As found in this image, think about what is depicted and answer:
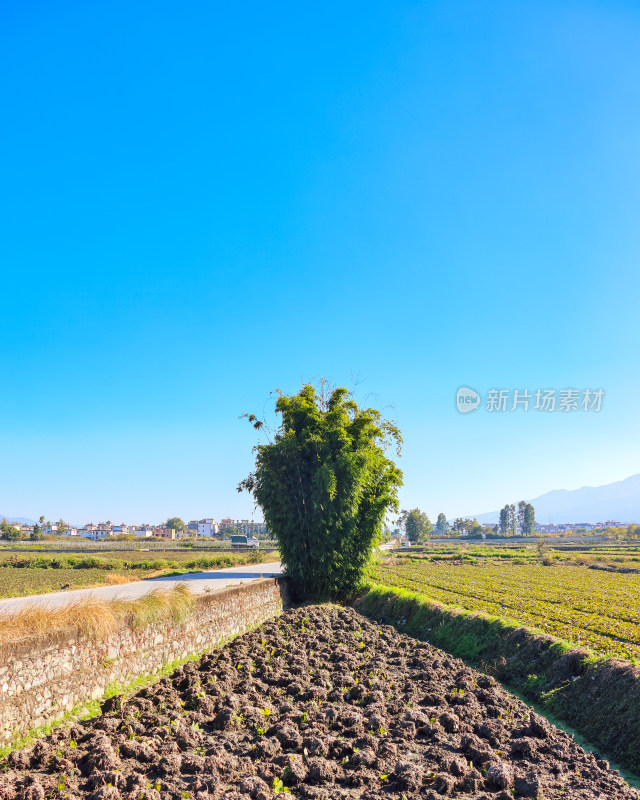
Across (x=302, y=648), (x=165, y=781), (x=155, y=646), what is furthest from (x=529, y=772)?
(x=302, y=648)

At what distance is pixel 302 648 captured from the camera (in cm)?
1211

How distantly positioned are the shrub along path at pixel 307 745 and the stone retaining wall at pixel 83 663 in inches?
13.7

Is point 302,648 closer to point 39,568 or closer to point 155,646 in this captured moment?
point 155,646

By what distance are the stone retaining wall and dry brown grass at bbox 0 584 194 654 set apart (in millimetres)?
96

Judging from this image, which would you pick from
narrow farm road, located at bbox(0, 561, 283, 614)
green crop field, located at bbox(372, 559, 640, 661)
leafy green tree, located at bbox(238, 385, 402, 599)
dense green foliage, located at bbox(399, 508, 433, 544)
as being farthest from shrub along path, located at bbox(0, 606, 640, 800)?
dense green foliage, located at bbox(399, 508, 433, 544)

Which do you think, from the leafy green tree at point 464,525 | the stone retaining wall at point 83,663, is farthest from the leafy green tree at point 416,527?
the stone retaining wall at point 83,663

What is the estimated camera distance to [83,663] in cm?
696

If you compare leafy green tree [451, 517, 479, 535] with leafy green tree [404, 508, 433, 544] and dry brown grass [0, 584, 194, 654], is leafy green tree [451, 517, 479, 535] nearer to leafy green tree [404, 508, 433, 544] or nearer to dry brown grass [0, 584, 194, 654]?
leafy green tree [404, 508, 433, 544]

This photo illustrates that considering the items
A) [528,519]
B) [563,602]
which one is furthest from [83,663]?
[528,519]

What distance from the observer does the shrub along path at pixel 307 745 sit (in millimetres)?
5238

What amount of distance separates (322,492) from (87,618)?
12007 millimetres

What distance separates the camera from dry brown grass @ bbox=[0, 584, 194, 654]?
20.6ft

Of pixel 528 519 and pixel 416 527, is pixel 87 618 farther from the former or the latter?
pixel 528 519

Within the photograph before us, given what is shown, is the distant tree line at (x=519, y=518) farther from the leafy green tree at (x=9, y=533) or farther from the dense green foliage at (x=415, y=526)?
the leafy green tree at (x=9, y=533)
